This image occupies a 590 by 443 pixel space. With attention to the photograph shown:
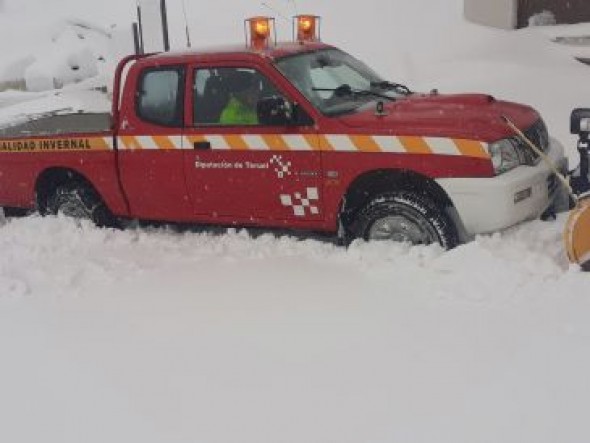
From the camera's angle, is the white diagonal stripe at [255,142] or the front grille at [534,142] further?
the white diagonal stripe at [255,142]

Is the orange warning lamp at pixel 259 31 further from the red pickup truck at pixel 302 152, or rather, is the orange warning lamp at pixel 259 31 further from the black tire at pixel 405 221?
the black tire at pixel 405 221

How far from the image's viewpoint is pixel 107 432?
349 cm

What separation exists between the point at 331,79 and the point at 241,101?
778mm

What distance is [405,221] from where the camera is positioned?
535 cm

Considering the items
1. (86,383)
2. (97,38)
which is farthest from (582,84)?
(97,38)

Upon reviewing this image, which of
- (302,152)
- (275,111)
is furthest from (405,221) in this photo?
(275,111)

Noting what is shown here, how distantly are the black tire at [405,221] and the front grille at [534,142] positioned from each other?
2.34 ft

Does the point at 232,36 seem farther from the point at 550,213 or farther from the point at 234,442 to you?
the point at 234,442

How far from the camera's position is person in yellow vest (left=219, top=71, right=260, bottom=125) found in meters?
5.76

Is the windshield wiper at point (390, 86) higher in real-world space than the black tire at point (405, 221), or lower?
higher

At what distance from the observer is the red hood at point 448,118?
16.7ft

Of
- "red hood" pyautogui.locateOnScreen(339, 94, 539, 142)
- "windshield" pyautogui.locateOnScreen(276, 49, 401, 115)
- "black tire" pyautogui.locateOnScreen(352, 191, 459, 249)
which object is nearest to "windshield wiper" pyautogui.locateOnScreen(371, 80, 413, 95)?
"windshield" pyautogui.locateOnScreen(276, 49, 401, 115)

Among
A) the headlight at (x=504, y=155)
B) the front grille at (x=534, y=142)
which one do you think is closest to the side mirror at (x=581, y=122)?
the front grille at (x=534, y=142)

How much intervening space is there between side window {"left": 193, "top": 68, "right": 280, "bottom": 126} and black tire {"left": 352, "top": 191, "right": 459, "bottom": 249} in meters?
1.16
